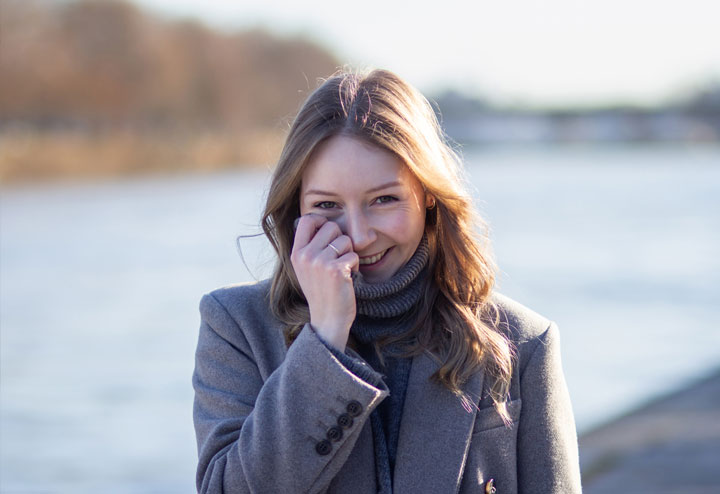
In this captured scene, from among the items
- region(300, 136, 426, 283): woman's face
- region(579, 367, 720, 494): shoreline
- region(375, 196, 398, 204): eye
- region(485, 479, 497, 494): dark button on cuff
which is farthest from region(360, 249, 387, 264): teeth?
region(579, 367, 720, 494): shoreline

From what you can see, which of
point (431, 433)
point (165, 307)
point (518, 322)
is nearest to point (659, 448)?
point (518, 322)

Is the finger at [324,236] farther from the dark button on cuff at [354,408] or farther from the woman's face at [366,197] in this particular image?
the dark button on cuff at [354,408]

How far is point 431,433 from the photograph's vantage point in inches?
80.9

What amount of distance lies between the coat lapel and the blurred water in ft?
1.93

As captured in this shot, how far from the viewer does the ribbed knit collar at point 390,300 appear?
81.5 inches

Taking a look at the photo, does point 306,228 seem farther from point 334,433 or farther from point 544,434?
point 544,434

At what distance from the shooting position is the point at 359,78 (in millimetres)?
2234

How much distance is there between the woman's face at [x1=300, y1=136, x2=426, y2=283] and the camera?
2045 millimetres

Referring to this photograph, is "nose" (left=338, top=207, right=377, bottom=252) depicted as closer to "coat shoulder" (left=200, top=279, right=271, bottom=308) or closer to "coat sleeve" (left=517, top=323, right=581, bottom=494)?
"coat shoulder" (left=200, top=279, right=271, bottom=308)

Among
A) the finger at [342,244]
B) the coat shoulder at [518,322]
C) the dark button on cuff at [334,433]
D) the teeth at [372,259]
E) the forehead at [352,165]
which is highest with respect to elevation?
the forehead at [352,165]

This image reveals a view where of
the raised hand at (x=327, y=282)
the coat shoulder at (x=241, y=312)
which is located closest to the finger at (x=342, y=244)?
the raised hand at (x=327, y=282)

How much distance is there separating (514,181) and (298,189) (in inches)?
1263

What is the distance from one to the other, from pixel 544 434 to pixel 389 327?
41cm

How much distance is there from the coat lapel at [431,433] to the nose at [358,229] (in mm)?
288
